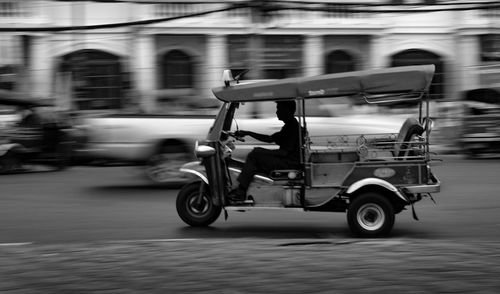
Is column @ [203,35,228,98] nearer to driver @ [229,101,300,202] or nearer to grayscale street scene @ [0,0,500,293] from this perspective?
grayscale street scene @ [0,0,500,293]

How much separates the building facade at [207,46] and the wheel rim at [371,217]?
833 centimetres

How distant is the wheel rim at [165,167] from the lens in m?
13.3

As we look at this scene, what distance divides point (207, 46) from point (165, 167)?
13.9 metres

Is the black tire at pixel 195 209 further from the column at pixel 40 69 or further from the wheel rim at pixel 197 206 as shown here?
the column at pixel 40 69

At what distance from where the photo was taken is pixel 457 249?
7203 millimetres

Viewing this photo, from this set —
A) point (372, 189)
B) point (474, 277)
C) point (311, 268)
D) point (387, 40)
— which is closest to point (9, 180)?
point (372, 189)

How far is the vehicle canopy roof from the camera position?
9.08 m

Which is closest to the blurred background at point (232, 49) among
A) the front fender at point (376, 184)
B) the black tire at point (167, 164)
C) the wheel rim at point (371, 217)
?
the black tire at point (167, 164)

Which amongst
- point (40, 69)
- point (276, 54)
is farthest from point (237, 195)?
point (276, 54)

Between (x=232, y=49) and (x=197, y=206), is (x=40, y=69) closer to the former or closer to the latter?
(x=232, y=49)

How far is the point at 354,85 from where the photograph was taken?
9109 millimetres

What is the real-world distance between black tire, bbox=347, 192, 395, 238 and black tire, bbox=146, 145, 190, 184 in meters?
4.83

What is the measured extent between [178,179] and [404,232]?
499 cm

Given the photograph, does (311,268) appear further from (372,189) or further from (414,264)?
(372,189)
